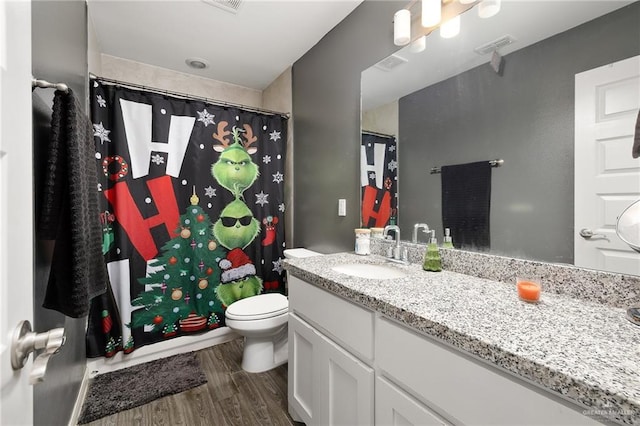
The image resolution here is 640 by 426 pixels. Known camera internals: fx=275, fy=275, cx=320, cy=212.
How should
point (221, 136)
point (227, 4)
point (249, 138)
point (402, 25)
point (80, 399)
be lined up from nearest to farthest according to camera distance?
point (402, 25)
point (80, 399)
point (227, 4)
point (221, 136)
point (249, 138)

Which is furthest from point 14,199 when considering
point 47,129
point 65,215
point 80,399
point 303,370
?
point 80,399

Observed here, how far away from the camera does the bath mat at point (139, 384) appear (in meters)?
1.57

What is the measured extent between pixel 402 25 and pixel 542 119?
0.85 m

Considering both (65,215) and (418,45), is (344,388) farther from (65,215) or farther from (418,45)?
(418,45)

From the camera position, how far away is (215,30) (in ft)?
6.53

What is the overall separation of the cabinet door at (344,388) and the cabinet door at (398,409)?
A: 43mm

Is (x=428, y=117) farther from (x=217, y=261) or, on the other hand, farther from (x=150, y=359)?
(x=150, y=359)

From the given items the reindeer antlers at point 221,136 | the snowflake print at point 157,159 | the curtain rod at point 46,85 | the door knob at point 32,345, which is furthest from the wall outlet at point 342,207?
the door knob at point 32,345

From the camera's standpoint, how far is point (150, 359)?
2031mm

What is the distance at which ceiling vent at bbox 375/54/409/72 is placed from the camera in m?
1.55

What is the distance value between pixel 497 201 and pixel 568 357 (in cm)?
74

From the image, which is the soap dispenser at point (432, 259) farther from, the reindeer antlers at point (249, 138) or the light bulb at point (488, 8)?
the reindeer antlers at point (249, 138)

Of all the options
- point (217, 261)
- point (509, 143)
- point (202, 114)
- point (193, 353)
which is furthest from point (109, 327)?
point (509, 143)

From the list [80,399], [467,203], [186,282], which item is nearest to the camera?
[467,203]
